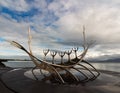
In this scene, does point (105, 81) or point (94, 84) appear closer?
point (94, 84)

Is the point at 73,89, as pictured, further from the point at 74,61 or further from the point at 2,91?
the point at 2,91

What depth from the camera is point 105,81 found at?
1709 cm

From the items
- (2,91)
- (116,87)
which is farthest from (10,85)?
(116,87)

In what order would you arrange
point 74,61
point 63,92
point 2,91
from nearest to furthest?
point 63,92
point 2,91
point 74,61

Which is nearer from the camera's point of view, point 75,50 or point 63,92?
point 63,92

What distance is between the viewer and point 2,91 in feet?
55.7

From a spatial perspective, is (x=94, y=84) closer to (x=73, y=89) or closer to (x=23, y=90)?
(x=73, y=89)

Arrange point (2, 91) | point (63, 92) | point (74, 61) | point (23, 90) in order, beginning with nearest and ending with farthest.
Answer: point (63, 92) → point (23, 90) → point (2, 91) → point (74, 61)

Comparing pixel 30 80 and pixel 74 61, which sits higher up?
pixel 74 61

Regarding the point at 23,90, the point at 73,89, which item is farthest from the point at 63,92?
the point at 23,90

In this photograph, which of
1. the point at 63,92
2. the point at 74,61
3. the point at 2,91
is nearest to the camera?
the point at 63,92

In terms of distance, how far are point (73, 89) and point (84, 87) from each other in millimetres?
872

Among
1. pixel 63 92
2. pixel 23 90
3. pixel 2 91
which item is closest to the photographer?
pixel 63 92

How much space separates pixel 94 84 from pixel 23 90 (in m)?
4.97
